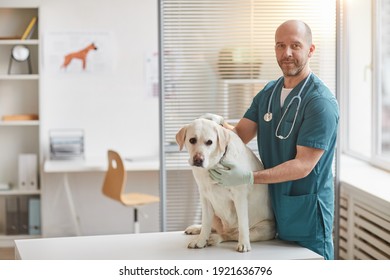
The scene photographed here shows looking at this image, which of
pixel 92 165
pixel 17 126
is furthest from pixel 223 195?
pixel 17 126

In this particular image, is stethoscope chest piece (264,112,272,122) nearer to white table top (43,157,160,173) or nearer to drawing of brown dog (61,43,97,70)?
white table top (43,157,160,173)

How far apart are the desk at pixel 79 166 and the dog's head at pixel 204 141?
2.42m

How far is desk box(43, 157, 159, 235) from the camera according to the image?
14.3 feet

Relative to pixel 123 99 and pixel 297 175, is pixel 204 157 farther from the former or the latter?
pixel 123 99

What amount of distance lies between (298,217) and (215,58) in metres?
1.22

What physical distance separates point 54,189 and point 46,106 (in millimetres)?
510

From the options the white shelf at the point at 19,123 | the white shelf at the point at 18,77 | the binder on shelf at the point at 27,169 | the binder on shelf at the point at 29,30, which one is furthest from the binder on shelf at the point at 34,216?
the binder on shelf at the point at 29,30

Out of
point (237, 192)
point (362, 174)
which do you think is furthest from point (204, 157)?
point (362, 174)

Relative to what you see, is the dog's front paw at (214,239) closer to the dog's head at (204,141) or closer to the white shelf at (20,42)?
the dog's head at (204,141)

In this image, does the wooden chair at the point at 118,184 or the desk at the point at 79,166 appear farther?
the desk at the point at 79,166

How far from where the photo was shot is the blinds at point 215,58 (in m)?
3.12

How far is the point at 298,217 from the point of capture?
2.15 meters

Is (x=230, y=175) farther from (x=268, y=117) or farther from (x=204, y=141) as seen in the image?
(x=268, y=117)

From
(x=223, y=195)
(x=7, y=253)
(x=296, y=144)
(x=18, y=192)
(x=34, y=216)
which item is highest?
(x=296, y=144)
